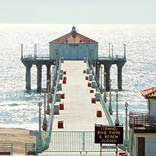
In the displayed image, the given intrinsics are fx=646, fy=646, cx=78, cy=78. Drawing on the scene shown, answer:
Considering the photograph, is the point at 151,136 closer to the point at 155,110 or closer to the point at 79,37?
the point at 155,110

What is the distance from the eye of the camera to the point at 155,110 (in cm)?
3869

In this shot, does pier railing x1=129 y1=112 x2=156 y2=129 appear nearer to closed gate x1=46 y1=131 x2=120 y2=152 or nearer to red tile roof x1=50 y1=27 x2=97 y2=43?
closed gate x1=46 y1=131 x2=120 y2=152

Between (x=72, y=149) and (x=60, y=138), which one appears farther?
(x=60, y=138)

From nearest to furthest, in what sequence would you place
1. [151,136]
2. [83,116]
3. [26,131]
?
[151,136] < [83,116] < [26,131]

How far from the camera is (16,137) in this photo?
244 feet

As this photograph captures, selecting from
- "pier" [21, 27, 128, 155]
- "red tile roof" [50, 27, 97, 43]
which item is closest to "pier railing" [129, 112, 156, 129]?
"pier" [21, 27, 128, 155]

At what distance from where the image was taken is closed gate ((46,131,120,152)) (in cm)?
4456

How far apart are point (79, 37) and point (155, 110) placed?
8598 cm

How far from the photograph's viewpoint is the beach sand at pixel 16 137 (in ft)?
228

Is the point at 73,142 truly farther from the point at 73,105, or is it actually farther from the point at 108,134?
the point at 73,105

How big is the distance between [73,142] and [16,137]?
29103mm

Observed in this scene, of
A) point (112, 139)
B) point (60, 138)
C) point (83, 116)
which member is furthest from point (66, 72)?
point (112, 139)

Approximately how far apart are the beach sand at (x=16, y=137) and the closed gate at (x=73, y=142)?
17.7 meters

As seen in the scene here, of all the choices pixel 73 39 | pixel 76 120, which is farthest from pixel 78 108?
pixel 73 39
